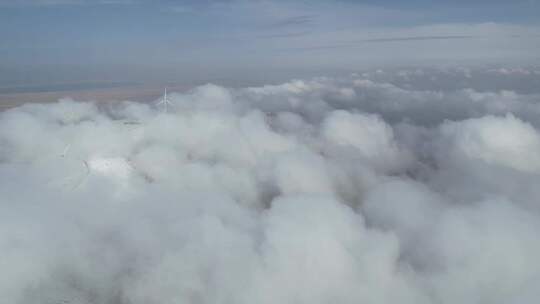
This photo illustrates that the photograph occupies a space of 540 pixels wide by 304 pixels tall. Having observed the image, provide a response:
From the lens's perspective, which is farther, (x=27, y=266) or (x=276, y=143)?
(x=276, y=143)

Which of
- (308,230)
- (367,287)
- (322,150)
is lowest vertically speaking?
(322,150)

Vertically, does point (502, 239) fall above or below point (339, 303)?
above

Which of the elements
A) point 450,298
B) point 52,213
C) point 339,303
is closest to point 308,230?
point 339,303

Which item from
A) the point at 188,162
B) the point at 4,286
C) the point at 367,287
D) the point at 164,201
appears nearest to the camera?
the point at 4,286

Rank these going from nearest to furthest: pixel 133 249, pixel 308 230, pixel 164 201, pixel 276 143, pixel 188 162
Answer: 1. pixel 308 230
2. pixel 133 249
3. pixel 164 201
4. pixel 188 162
5. pixel 276 143

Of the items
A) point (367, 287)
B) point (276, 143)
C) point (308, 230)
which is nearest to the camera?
point (367, 287)

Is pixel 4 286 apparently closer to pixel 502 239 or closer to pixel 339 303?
pixel 339 303

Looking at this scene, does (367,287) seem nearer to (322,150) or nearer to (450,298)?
(450,298)

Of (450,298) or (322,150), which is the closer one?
(450,298)

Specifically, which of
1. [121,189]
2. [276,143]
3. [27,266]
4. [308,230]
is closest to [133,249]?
[27,266]
